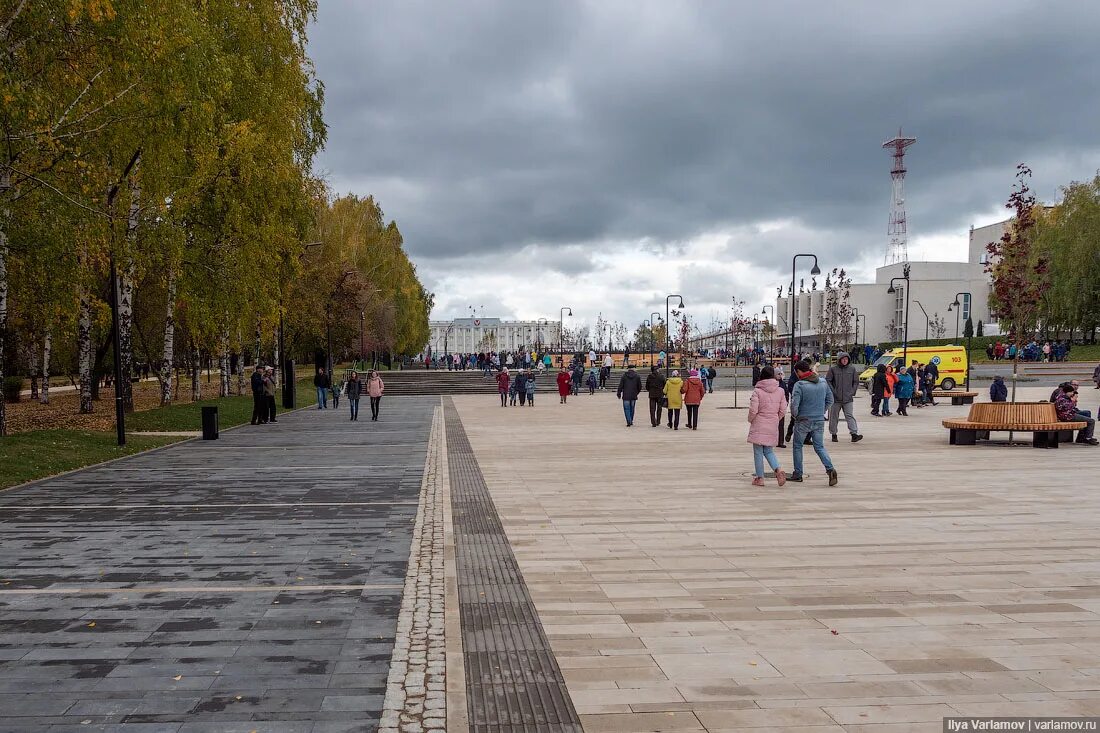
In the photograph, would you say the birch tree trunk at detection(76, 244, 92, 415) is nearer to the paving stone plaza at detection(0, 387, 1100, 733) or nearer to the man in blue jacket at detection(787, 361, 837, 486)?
the paving stone plaza at detection(0, 387, 1100, 733)

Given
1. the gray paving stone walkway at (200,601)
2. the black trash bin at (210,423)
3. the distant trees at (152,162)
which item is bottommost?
the gray paving stone walkway at (200,601)

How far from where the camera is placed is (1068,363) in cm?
5031

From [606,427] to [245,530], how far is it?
13.3m

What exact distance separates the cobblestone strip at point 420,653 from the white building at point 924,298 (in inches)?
3894

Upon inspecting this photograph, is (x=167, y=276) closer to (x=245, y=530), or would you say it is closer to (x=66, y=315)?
(x=66, y=315)

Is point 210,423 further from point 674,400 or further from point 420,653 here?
point 420,653

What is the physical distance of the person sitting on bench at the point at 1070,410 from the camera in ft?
47.9

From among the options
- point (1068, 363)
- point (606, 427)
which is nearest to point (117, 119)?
point (606, 427)

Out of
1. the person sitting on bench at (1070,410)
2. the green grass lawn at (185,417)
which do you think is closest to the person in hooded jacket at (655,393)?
the person sitting on bench at (1070,410)

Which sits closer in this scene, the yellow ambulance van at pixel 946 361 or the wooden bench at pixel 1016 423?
the wooden bench at pixel 1016 423

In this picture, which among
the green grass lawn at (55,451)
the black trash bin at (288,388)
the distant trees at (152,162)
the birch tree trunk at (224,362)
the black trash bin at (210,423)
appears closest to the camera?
the green grass lawn at (55,451)

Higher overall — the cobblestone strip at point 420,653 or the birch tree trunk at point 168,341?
the birch tree trunk at point 168,341

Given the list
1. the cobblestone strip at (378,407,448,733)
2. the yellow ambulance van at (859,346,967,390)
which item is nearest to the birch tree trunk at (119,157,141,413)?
the cobblestone strip at (378,407,448,733)

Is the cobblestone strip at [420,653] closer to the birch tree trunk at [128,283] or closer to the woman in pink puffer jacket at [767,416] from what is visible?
the woman in pink puffer jacket at [767,416]
